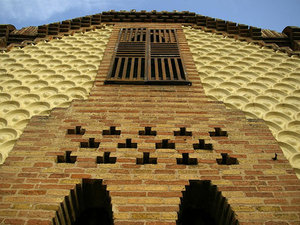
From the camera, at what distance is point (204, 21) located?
8438 mm

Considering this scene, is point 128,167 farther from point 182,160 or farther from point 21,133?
point 21,133

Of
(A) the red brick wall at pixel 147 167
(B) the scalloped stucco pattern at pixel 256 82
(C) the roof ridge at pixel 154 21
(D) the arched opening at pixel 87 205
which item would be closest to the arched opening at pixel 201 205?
(A) the red brick wall at pixel 147 167

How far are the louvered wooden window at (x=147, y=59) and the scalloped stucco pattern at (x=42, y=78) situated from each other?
473mm

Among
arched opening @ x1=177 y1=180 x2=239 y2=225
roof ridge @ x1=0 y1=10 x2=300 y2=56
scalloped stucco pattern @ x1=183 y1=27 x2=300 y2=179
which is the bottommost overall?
arched opening @ x1=177 y1=180 x2=239 y2=225

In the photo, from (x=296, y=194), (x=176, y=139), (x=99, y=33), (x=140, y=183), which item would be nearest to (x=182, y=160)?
(x=176, y=139)

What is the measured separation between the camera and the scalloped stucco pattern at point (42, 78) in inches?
166

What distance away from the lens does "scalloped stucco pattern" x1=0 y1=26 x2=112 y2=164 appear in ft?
13.8

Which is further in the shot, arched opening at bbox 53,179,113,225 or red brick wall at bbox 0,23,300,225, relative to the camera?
arched opening at bbox 53,179,113,225

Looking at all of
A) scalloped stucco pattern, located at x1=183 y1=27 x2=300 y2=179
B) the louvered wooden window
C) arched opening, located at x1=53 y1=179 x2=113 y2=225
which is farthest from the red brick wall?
the louvered wooden window

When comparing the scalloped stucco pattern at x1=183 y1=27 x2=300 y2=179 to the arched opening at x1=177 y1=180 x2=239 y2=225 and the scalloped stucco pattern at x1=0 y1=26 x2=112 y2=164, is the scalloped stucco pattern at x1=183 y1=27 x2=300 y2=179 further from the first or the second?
the scalloped stucco pattern at x1=0 y1=26 x2=112 y2=164

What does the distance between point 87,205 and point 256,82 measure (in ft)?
12.2

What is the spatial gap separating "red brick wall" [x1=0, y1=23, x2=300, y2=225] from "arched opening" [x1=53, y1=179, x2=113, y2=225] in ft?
0.27

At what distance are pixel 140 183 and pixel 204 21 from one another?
22.1 feet

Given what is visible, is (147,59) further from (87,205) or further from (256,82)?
(87,205)
